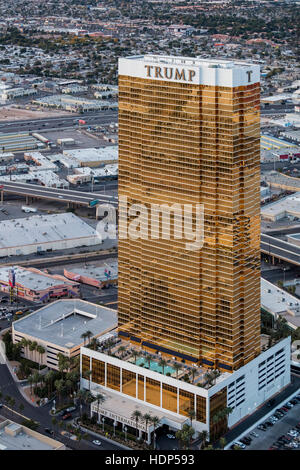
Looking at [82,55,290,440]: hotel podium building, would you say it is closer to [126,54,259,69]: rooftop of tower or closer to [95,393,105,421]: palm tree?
[126,54,259,69]: rooftop of tower

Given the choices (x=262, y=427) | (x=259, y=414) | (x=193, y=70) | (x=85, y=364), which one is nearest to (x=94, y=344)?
(x=85, y=364)

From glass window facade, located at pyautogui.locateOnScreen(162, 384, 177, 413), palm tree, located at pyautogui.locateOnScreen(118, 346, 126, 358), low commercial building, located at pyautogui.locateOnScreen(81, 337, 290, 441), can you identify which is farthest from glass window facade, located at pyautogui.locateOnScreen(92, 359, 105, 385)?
glass window facade, located at pyautogui.locateOnScreen(162, 384, 177, 413)

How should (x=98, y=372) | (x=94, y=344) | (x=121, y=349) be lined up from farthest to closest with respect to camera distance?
(x=94, y=344) → (x=98, y=372) → (x=121, y=349)

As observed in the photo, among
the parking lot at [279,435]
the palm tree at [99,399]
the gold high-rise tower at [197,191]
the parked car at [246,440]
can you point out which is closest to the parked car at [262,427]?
the parking lot at [279,435]

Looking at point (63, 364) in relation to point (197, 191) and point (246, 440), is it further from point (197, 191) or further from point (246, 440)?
point (197, 191)

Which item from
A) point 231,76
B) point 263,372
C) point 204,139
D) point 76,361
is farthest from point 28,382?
point 231,76

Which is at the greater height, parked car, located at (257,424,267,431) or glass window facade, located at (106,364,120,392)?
glass window facade, located at (106,364,120,392)

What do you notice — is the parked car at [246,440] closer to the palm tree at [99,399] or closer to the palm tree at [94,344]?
the palm tree at [99,399]
